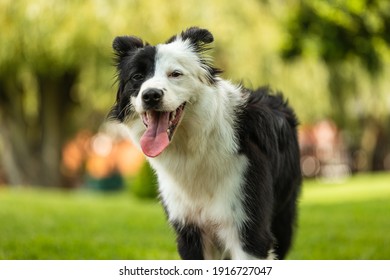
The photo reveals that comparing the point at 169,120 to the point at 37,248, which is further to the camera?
the point at 37,248

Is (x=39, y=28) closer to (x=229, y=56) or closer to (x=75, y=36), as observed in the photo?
(x=75, y=36)

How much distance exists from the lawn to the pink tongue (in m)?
1.00

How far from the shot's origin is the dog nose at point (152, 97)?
387 cm

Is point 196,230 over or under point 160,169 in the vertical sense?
under

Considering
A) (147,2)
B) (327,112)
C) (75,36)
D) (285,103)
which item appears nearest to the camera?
(285,103)

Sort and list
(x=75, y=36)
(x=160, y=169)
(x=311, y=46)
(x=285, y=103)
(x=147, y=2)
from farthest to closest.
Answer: (x=75, y=36) → (x=147, y=2) → (x=311, y=46) → (x=285, y=103) → (x=160, y=169)

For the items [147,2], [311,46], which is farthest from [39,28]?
[311,46]

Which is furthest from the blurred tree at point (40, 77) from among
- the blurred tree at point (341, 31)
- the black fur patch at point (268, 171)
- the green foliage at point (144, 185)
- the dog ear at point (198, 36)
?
the dog ear at point (198, 36)

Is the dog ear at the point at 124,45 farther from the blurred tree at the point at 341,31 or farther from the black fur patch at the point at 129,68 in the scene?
the blurred tree at the point at 341,31

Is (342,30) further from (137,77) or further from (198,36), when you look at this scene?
(137,77)

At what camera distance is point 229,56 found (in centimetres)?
1447

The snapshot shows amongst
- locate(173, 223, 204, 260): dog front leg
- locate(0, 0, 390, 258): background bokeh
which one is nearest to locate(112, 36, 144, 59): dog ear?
locate(173, 223, 204, 260): dog front leg

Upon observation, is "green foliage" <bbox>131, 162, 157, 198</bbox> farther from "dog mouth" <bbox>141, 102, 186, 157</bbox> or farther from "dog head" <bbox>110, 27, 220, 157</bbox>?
"dog mouth" <bbox>141, 102, 186, 157</bbox>

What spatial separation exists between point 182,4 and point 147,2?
0.67 metres
